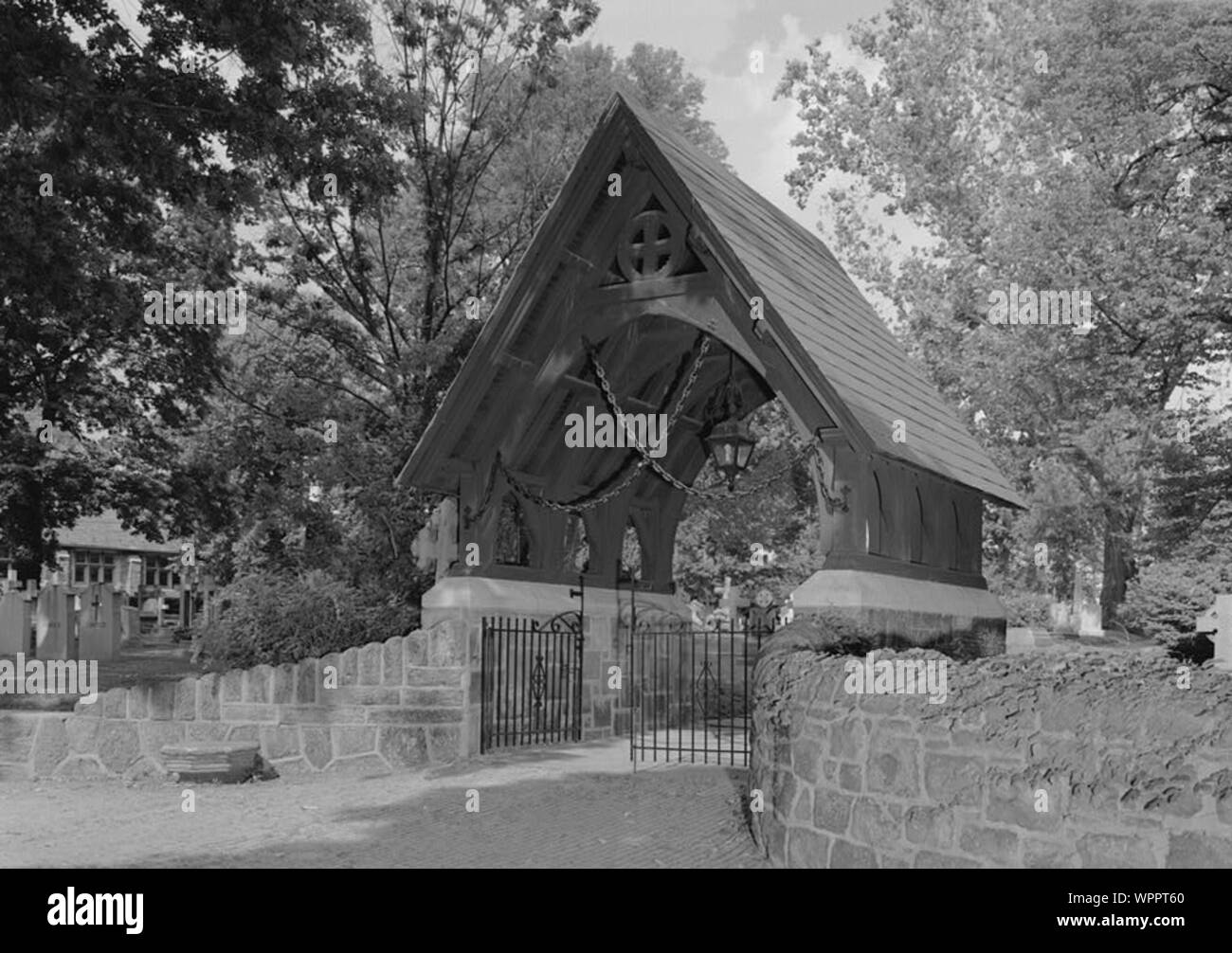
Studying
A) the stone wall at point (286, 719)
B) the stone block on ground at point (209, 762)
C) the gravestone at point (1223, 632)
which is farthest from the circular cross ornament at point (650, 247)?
the gravestone at point (1223, 632)

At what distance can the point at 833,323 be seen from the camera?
1452 cm

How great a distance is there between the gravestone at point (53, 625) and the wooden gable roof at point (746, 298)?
15962 millimetres

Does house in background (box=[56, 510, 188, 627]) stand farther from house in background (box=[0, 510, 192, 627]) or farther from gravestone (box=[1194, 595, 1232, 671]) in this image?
gravestone (box=[1194, 595, 1232, 671])

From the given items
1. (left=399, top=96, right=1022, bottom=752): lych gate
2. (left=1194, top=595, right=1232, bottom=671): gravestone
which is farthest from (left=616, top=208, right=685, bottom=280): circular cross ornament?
(left=1194, top=595, right=1232, bottom=671): gravestone

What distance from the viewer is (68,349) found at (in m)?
29.4

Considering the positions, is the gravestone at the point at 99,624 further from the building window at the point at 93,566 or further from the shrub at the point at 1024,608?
the building window at the point at 93,566

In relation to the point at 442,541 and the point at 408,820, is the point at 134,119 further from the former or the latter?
the point at 408,820

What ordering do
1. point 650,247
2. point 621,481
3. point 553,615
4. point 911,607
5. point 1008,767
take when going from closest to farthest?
point 1008,767
point 650,247
point 911,607
point 553,615
point 621,481

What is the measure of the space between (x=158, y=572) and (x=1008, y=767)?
68.1m

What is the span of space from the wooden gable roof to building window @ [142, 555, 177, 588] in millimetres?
53143

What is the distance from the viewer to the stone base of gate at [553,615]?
13.3m

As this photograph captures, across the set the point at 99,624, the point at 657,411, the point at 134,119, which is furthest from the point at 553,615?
the point at 99,624

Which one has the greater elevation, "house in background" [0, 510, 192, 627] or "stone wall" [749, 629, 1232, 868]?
"house in background" [0, 510, 192, 627]

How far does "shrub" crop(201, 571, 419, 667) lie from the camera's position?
45.1ft
